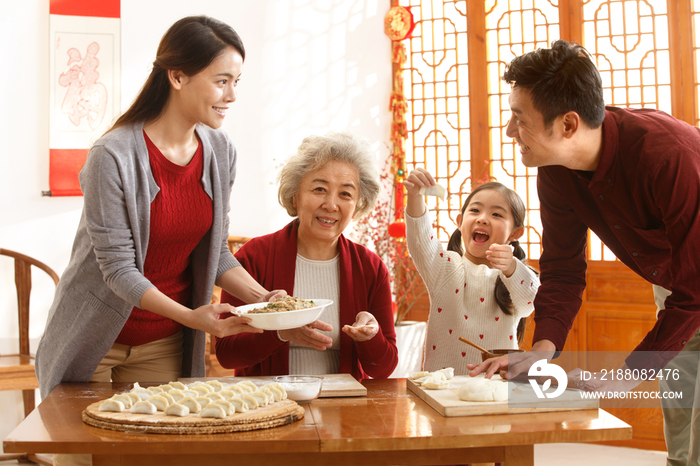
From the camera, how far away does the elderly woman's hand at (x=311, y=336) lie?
5.79 feet

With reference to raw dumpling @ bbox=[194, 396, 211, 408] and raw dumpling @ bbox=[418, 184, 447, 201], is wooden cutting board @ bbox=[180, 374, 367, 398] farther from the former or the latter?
raw dumpling @ bbox=[418, 184, 447, 201]

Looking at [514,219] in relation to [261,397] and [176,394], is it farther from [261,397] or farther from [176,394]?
[176,394]

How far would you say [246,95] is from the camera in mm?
4242

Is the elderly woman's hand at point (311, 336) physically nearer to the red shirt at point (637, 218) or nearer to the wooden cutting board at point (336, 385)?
the wooden cutting board at point (336, 385)

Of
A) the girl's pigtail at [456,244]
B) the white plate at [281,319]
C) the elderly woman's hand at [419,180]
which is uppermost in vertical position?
the elderly woman's hand at [419,180]

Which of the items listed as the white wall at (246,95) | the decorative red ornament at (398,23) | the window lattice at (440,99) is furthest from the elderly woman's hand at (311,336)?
the decorative red ornament at (398,23)

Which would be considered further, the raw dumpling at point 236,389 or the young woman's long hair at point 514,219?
the young woman's long hair at point 514,219

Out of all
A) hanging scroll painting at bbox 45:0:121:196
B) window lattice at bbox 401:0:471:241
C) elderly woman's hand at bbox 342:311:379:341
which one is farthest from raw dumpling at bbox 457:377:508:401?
hanging scroll painting at bbox 45:0:121:196

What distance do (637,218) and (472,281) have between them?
2.28 ft

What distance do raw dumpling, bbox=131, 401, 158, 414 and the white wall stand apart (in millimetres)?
2757

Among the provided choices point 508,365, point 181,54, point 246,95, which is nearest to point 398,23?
point 246,95

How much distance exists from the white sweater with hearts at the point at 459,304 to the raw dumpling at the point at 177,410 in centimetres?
114

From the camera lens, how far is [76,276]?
1.75 m

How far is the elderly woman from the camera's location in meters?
2.00
